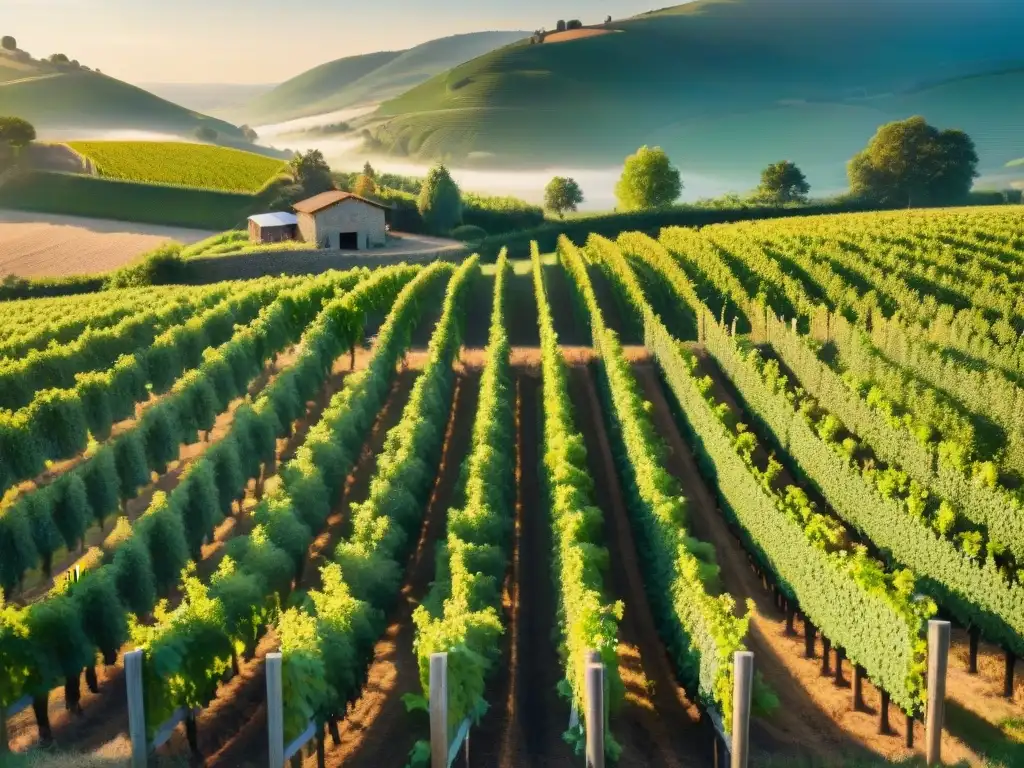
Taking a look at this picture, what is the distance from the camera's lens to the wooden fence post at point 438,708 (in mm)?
10078

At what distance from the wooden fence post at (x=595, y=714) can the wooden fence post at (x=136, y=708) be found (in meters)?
4.87

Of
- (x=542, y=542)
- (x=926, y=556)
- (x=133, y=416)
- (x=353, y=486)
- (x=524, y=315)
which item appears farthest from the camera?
(x=524, y=315)

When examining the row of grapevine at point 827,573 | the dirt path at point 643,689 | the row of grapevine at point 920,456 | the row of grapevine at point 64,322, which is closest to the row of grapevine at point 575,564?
the dirt path at point 643,689

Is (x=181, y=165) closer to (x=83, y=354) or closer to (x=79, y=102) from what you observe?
(x=79, y=102)

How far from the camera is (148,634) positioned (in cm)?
1221

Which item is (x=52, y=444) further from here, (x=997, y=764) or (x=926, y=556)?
(x=997, y=764)

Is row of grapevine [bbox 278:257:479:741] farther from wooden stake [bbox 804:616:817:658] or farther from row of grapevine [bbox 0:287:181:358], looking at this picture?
row of grapevine [bbox 0:287:181:358]

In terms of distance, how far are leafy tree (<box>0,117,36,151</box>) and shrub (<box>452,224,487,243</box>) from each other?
48128 mm

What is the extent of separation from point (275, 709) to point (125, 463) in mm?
13561

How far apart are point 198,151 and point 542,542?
97.9 metres

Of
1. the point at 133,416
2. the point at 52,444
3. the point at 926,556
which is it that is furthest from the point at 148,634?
the point at 133,416

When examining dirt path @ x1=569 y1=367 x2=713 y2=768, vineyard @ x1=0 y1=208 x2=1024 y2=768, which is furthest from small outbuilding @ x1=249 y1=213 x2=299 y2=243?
dirt path @ x1=569 y1=367 x2=713 y2=768

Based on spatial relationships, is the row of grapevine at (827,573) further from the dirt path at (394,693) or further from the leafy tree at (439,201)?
the leafy tree at (439,201)

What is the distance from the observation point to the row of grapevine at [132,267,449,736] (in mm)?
11977
